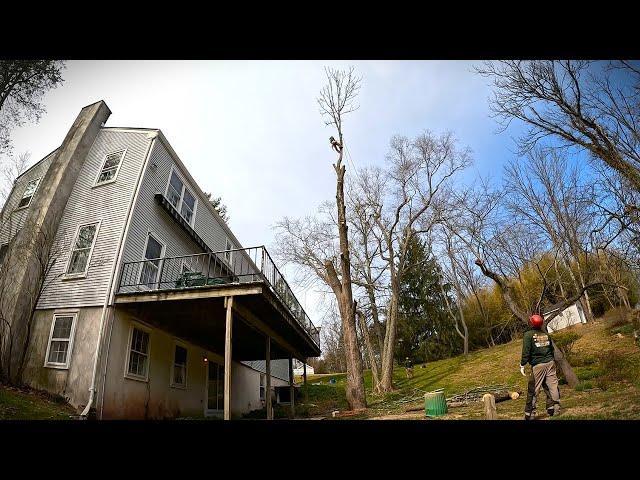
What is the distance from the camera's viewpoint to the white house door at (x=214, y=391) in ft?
42.0

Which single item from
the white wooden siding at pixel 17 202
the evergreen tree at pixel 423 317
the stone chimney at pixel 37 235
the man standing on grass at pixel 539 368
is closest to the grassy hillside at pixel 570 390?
the man standing on grass at pixel 539 368

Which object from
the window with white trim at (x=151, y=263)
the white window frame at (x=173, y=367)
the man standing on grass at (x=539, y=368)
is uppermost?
the window with white trim at (x=151, y=263)

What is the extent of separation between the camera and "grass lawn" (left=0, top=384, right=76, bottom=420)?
602 centimetres

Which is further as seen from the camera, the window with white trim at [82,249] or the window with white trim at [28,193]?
the window with white trim at [28,193]

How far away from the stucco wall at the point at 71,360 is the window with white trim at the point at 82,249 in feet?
3.62

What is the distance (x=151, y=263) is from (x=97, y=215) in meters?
1.97

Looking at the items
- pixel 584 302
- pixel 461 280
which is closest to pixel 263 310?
pixel 584 302

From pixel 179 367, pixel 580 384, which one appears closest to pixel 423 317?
pixel 580 384

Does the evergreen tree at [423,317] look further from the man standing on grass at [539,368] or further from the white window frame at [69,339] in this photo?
the white window frame at [69,339]

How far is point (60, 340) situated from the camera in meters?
8.49

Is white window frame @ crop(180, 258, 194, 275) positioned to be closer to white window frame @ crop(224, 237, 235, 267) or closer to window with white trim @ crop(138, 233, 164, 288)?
window with white trim @ crop(138, 233, 164, 288)
